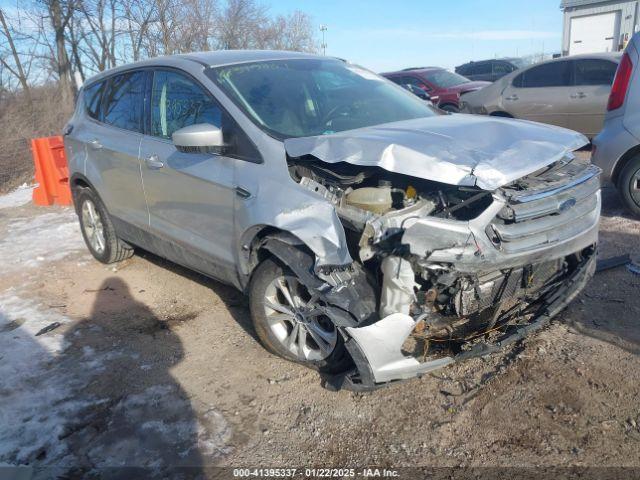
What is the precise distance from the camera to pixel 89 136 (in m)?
5.12

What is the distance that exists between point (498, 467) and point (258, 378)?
1518mm

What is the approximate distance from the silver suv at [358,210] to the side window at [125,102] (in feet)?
0.55

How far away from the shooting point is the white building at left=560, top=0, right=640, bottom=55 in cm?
2634

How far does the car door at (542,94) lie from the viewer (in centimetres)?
891

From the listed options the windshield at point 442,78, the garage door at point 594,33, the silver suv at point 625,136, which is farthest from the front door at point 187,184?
the garage door at point 594,33

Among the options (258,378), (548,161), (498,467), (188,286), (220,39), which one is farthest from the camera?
(220,39)

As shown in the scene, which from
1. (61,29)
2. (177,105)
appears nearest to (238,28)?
(61,29)

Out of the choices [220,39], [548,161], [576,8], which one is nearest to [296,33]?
[220,39]

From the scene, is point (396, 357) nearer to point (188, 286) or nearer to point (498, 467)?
point (498, 467)

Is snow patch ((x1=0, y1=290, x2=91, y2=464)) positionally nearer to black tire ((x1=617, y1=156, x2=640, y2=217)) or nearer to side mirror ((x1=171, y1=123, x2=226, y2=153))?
side mirror ((x1=171, y1=123, x2=226, y2=153))

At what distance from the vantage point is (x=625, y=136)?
5.30 meters

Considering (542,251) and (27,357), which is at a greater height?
(542,251)

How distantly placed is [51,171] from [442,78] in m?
9.58

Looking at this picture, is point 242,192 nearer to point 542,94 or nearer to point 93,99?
point 93,99
